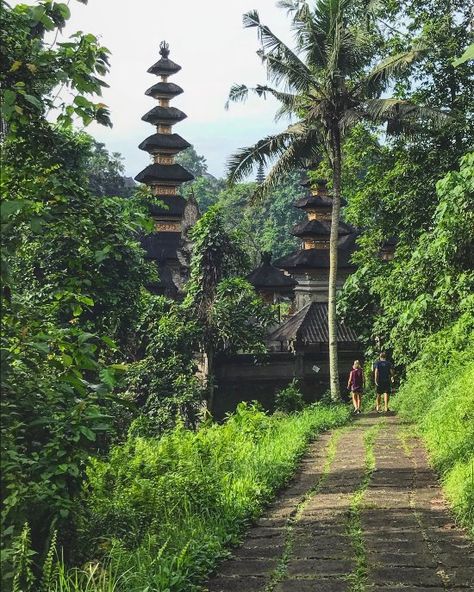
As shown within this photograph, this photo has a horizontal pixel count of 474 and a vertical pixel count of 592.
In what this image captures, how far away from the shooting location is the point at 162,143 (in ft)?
122

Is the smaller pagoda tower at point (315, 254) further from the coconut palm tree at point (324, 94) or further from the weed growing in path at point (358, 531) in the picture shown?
the weed growing in path at point (358, 531)

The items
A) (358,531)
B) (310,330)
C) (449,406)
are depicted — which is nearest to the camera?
(358,531)

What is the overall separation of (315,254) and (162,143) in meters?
10.1

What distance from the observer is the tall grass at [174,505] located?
5422mm

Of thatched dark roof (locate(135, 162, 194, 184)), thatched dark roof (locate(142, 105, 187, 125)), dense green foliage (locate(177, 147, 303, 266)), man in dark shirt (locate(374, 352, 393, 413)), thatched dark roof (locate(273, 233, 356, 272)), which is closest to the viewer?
man in dark shirt (locate(374, 352, 393, 413))

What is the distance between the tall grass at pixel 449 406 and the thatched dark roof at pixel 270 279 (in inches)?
576

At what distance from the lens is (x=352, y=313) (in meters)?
24.2

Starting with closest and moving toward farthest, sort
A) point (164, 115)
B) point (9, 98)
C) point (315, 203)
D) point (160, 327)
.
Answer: point (9, 98)
point (160, 327)
point (315, 203)
point (164, 115)

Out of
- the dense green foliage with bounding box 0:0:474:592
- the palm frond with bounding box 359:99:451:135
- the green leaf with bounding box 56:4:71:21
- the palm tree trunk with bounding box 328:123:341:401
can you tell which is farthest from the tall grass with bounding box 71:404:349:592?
the palm frond with bounding box 359:99:451:135

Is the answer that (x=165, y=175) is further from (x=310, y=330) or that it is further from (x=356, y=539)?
(x=356, y=539)

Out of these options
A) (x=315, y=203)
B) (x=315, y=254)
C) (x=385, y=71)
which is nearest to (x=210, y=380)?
(x=385, y=71)

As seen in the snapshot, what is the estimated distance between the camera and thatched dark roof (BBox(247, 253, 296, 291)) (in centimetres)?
3325

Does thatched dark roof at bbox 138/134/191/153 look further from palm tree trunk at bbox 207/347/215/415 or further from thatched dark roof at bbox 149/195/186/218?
palm tree trunk at bbox 207/347/215/415

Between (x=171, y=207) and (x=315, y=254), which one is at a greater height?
(x=171, y=207)
